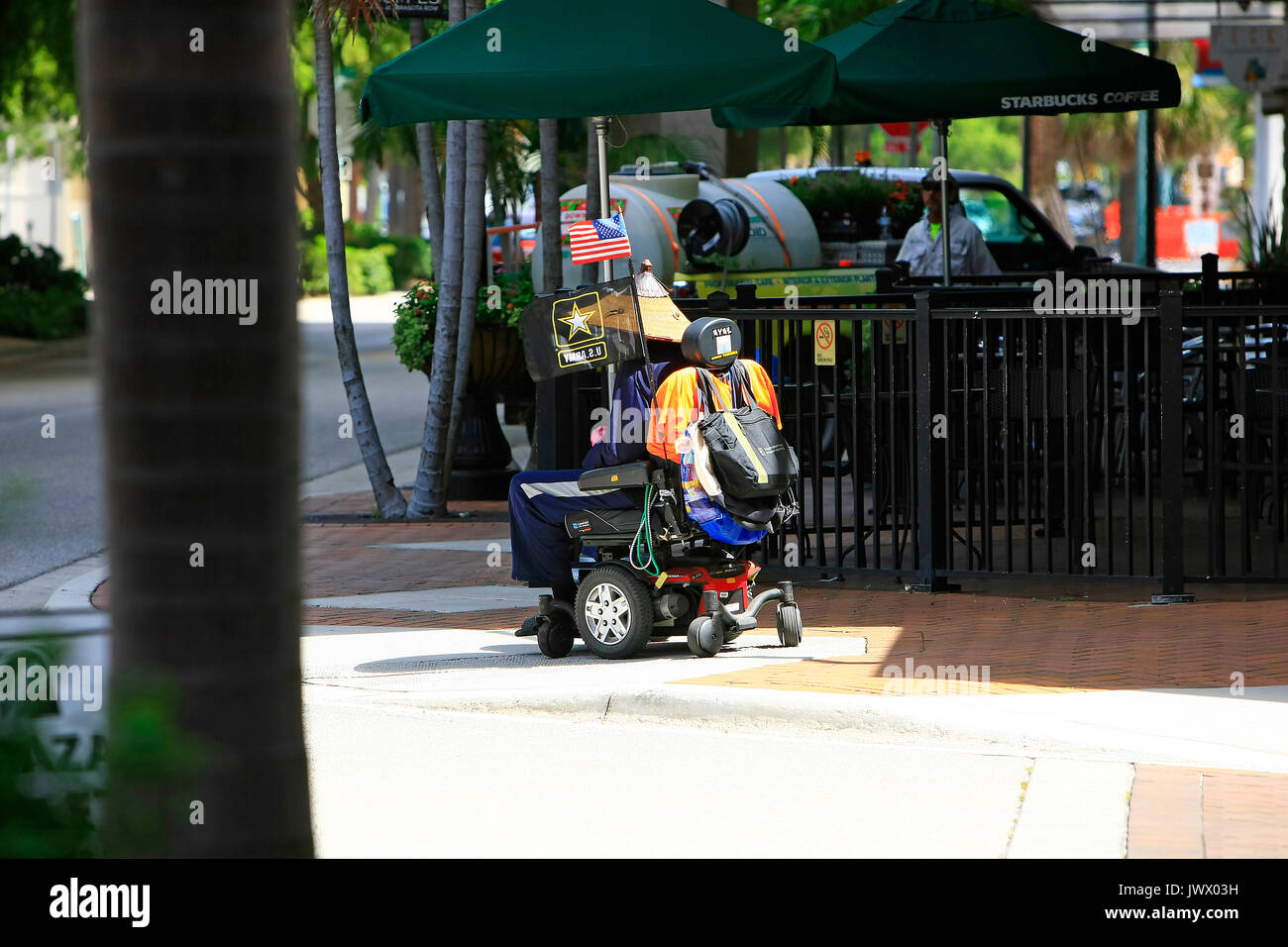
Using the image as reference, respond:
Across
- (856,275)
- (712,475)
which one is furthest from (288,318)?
(856,275)

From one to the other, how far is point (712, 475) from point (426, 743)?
181cm

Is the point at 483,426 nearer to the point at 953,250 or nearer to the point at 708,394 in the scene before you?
the point at 953,250

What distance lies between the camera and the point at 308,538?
11.9 meters

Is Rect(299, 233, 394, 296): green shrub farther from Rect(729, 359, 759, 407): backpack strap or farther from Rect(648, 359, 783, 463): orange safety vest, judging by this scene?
Rect(648, 359, 783, 463): orange safety vest

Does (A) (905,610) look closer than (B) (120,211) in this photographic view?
No

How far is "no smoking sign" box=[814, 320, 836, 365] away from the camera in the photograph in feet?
30.3

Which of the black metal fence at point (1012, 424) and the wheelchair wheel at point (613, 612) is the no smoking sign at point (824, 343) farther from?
the wheelchair wheel at point (613, 612)

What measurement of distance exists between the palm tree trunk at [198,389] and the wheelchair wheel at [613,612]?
470 cm

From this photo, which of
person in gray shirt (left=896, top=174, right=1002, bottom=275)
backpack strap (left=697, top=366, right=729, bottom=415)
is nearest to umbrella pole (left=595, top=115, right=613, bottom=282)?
backpack strap (left=697, top=366, right=729, bottom=415)

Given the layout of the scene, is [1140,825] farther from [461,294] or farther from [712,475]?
[461,294]

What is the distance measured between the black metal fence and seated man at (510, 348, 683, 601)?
5.02 feet

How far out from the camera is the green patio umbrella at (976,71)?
428 inches

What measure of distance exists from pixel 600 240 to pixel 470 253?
4.75 metres

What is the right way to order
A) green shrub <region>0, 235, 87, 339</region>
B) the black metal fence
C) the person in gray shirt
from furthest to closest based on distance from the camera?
green shrub <region>0, 235, 87, 339</region> < the person in gray shirt < the black metal fence
